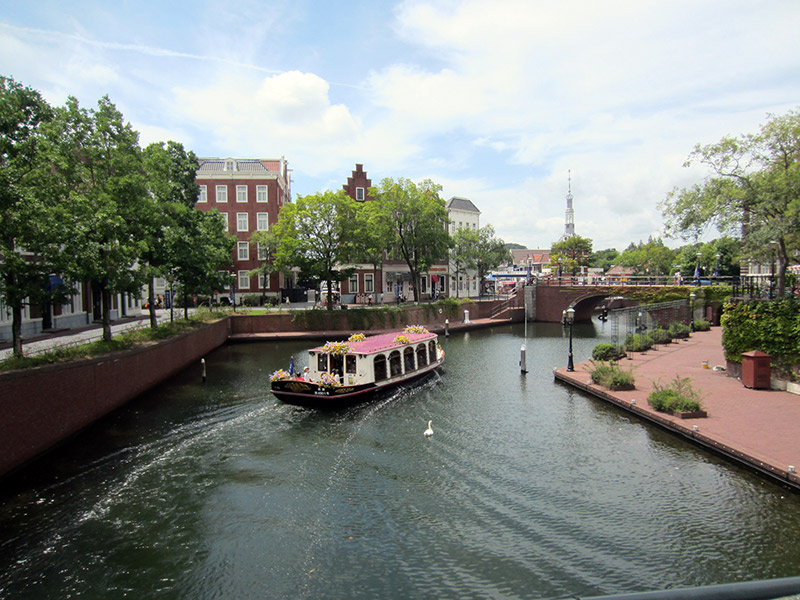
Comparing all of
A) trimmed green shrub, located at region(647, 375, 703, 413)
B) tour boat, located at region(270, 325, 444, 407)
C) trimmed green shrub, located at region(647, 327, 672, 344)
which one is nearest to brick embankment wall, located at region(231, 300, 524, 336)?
tour boat, located at region(270, 325, 444, 407)

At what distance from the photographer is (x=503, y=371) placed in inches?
1288

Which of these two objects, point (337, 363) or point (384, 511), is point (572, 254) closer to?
point (337, 363)

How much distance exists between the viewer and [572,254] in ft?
355

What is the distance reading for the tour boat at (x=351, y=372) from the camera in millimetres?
23328

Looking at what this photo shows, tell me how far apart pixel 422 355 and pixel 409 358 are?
1.74m

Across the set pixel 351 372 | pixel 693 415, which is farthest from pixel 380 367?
pixel 693 415

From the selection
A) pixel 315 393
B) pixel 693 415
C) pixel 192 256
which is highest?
pixel 192 256

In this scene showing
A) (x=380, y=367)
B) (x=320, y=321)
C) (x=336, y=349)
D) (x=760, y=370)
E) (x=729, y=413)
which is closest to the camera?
(x=729, y=413)

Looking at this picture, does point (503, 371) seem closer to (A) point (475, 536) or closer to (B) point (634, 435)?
(B) point (634, 435)

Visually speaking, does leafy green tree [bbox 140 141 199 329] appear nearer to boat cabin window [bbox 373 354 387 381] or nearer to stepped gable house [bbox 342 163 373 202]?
boat cabin window [bbox 373 354 387 381]

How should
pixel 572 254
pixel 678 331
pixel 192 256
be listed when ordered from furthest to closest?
pixel 572 254 → pixel 678 331 → pixel 192 256

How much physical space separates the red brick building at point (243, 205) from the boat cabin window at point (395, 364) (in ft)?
120

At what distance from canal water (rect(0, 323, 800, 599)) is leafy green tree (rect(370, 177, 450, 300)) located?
3356 centimetres

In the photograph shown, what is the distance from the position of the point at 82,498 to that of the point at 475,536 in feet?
38.3
